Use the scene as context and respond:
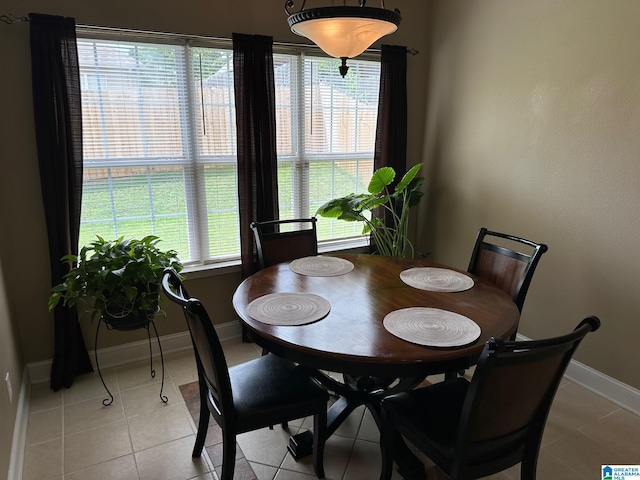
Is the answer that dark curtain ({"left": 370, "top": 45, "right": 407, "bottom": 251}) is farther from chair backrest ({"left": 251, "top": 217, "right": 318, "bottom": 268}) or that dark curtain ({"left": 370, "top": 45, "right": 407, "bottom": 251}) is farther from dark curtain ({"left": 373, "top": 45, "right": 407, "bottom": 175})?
chair backrest ({"left": 251, "top": 217, "right": 318, "bottom": 268})

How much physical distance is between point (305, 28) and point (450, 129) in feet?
6.88

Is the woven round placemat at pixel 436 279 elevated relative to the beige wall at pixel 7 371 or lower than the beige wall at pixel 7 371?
elevated

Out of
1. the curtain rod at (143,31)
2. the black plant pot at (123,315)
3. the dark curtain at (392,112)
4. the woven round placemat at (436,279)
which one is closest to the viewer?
the woven round placemat at (436,279)

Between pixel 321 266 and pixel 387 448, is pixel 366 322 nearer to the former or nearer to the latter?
pixel 387 448

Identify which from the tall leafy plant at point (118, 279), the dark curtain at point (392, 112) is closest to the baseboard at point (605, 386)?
the dark curtain at point (392, 112)

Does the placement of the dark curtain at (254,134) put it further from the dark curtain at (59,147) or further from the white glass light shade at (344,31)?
the white glass light shade at (344,31)

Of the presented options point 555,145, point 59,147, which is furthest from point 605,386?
point 59,147

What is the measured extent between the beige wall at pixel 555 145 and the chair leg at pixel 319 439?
71.4 inches

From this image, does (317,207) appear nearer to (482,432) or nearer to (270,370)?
(270,370)

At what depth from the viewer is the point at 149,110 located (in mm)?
2703

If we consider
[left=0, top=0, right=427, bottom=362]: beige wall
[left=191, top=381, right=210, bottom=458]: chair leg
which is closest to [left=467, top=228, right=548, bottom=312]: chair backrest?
[left=191, top=381, right=210, bottom=458]: chair leg

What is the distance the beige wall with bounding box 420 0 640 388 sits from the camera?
91.6 inches

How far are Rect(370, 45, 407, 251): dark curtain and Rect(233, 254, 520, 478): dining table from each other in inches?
51.2

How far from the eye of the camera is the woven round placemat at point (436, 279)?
2061 millimetres
